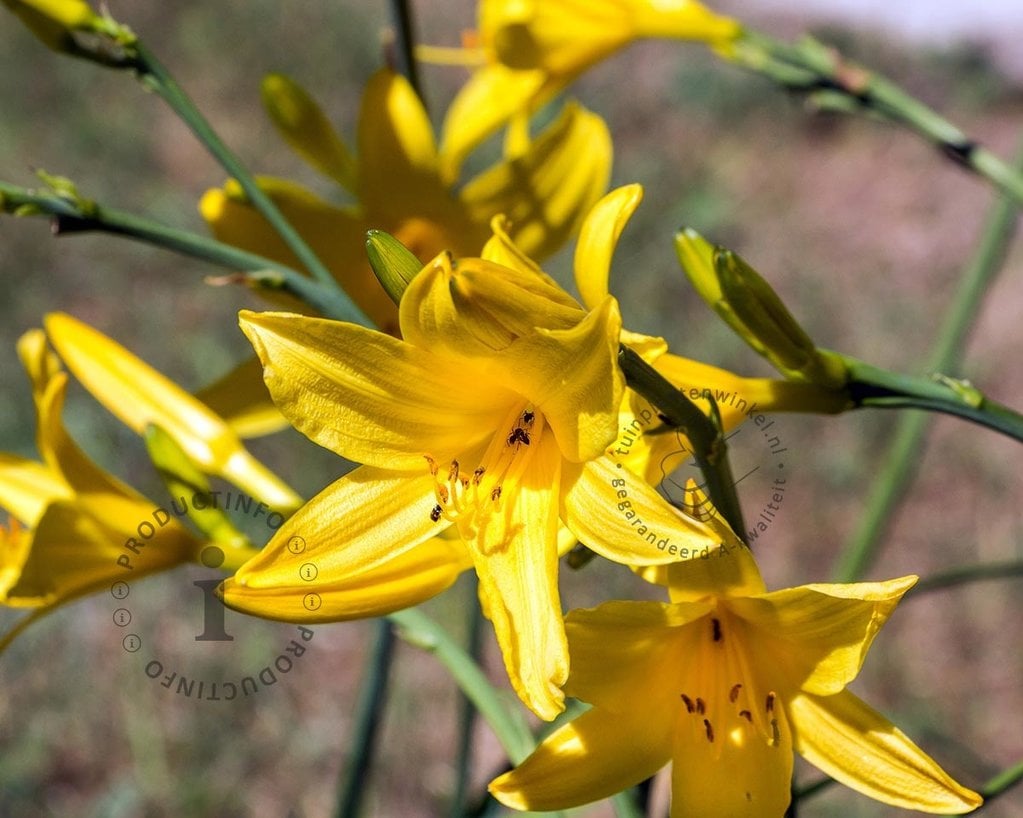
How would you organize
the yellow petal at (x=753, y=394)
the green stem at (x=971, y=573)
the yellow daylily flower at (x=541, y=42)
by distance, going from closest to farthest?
1. the yellow petal at (x=753, y=394)
2. the green stem at (x=971, y=573)
3. the yellow daylily flower at (x=541, y=42)

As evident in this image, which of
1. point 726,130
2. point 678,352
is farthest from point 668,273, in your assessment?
point 726,130

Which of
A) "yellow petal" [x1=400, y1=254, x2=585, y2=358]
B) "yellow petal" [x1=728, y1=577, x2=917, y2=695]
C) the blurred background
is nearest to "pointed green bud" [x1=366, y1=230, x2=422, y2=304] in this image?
"yellow petal" [x1=400, y1=254, x2=585, y2=358]

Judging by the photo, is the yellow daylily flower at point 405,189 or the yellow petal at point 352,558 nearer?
the yellow petal at point 352,558

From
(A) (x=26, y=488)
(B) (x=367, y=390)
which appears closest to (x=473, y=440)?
(B) (x=367, y=390)

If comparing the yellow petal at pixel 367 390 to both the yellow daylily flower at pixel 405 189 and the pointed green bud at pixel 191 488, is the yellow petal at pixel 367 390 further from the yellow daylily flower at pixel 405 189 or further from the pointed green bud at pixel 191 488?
the yellow daylily flower at pixel 405 189

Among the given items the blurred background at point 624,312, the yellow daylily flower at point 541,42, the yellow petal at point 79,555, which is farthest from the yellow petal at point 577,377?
the blurred background at point 624,312

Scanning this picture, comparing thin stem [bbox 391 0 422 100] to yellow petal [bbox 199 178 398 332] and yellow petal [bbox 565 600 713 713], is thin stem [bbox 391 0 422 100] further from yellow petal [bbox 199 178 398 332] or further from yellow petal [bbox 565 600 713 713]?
yellow petal [bbox 565 600 713 713]

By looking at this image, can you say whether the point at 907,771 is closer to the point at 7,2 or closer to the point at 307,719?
the point at 7,2
